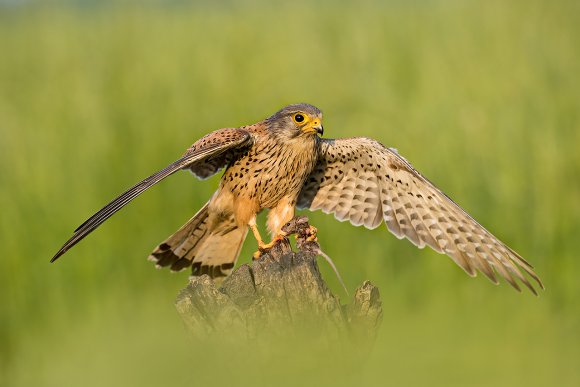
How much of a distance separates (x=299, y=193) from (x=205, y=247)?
0.63m

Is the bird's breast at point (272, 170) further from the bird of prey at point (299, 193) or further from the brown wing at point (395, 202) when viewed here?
the brown wing at point (395, 202)

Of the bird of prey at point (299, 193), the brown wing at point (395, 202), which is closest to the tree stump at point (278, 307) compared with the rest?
the bird of prey at point (299, 193)

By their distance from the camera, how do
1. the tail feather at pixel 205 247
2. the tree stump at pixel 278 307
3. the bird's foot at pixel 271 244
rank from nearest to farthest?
the tree stump at pixel 278 307 < the bird's foot at pixel 271 244 < the tail feather at pixel 205 247

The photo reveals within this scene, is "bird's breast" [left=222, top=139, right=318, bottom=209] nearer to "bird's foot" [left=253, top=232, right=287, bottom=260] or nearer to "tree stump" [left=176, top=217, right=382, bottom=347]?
"bird's foot" [left=253, top=232, right=287, bottom=260]

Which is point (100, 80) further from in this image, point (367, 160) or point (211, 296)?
point (211, 296)

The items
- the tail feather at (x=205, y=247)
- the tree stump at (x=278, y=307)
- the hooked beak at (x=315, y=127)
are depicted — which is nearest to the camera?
the tree stump at (x=278, y=307)

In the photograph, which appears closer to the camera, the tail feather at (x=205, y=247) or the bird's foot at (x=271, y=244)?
the bird's foot at (x=271, y=244)

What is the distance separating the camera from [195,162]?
450 centimetres

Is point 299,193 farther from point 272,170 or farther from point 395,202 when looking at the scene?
point 395,202

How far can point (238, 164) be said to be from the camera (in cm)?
482

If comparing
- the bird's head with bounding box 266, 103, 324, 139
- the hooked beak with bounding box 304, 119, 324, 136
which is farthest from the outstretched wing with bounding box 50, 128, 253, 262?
the hooked beak with bounding box 304, 119, 324, 136

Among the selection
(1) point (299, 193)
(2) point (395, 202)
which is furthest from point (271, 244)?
(2) point (395, 202)

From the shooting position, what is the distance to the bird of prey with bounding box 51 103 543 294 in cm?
468

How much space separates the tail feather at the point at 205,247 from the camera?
4.79 meters
